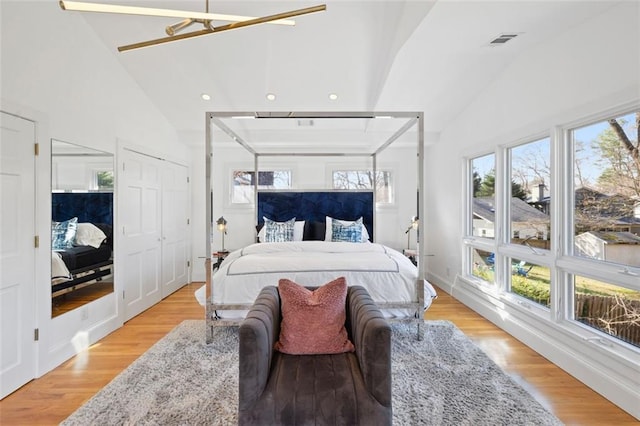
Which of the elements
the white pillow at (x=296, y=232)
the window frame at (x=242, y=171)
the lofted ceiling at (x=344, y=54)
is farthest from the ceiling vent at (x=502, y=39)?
the window frame at (x=242, y=171)

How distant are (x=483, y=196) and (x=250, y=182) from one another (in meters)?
3.79

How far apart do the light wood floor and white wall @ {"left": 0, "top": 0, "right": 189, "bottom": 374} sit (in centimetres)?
22

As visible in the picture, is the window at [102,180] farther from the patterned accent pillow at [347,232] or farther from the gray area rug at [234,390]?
the patterned accent pillow at [347,232]

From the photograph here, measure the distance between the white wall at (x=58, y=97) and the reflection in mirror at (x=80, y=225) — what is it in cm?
8

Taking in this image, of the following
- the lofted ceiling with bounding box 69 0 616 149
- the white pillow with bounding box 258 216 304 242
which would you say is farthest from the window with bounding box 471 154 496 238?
the white pillow with bounding box 258 216 304 242

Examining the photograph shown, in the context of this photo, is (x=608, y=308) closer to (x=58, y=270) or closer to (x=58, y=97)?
(x=58, y=270)

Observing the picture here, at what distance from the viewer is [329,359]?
1841 millimetres

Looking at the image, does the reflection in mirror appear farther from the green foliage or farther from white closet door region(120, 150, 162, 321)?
the green foliage

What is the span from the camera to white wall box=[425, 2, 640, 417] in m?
2.20

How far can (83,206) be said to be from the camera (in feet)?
10.2

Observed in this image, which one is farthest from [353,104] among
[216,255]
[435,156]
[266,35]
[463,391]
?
[463,391]

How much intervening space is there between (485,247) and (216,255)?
154 inches

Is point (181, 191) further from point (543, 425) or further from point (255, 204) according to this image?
point (543, 425)

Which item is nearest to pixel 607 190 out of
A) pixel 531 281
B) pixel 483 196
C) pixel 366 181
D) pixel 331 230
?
pixel 531 281
